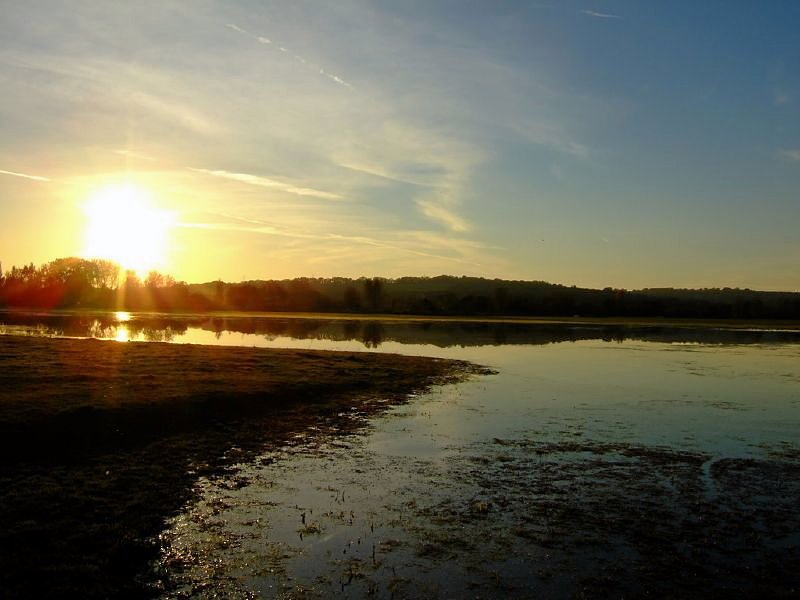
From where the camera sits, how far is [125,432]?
57.8ft

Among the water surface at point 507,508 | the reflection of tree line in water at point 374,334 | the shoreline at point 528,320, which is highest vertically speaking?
the shoreline at point 528,320

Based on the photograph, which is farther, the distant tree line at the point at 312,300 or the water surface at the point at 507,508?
the distant tree line at the point at 312,300

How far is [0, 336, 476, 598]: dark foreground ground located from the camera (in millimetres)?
9672

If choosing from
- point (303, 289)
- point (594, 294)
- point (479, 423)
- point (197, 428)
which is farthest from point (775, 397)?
point (594, 294)

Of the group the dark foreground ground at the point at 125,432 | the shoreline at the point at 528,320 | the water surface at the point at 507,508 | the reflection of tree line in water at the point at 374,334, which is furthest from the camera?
the shoreline at the point at 528,320

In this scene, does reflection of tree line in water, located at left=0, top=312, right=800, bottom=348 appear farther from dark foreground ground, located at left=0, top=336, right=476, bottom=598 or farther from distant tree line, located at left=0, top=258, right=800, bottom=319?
distant tree line, located at left=0, top=258, right=800, bottom=319

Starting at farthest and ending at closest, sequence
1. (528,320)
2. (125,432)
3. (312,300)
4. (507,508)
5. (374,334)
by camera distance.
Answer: (312,300) → (528,320) → (374,334) → (125,432) → (507,508)

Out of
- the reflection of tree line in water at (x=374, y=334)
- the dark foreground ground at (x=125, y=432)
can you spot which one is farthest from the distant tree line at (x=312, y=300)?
the dark foreground ground at (x=125, y=432)

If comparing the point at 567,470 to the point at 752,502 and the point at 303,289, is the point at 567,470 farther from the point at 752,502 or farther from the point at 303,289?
the point at 303,289

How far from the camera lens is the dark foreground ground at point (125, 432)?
381 inches

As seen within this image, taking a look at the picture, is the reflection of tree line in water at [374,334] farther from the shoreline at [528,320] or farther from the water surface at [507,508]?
the water surface at [507,508]

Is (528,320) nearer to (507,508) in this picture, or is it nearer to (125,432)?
(125,432)

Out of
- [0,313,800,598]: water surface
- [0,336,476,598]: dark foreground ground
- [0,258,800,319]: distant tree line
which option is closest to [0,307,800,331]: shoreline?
[0,258,800,319]: distant tree line

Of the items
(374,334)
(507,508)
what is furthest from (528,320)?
(507,508)
